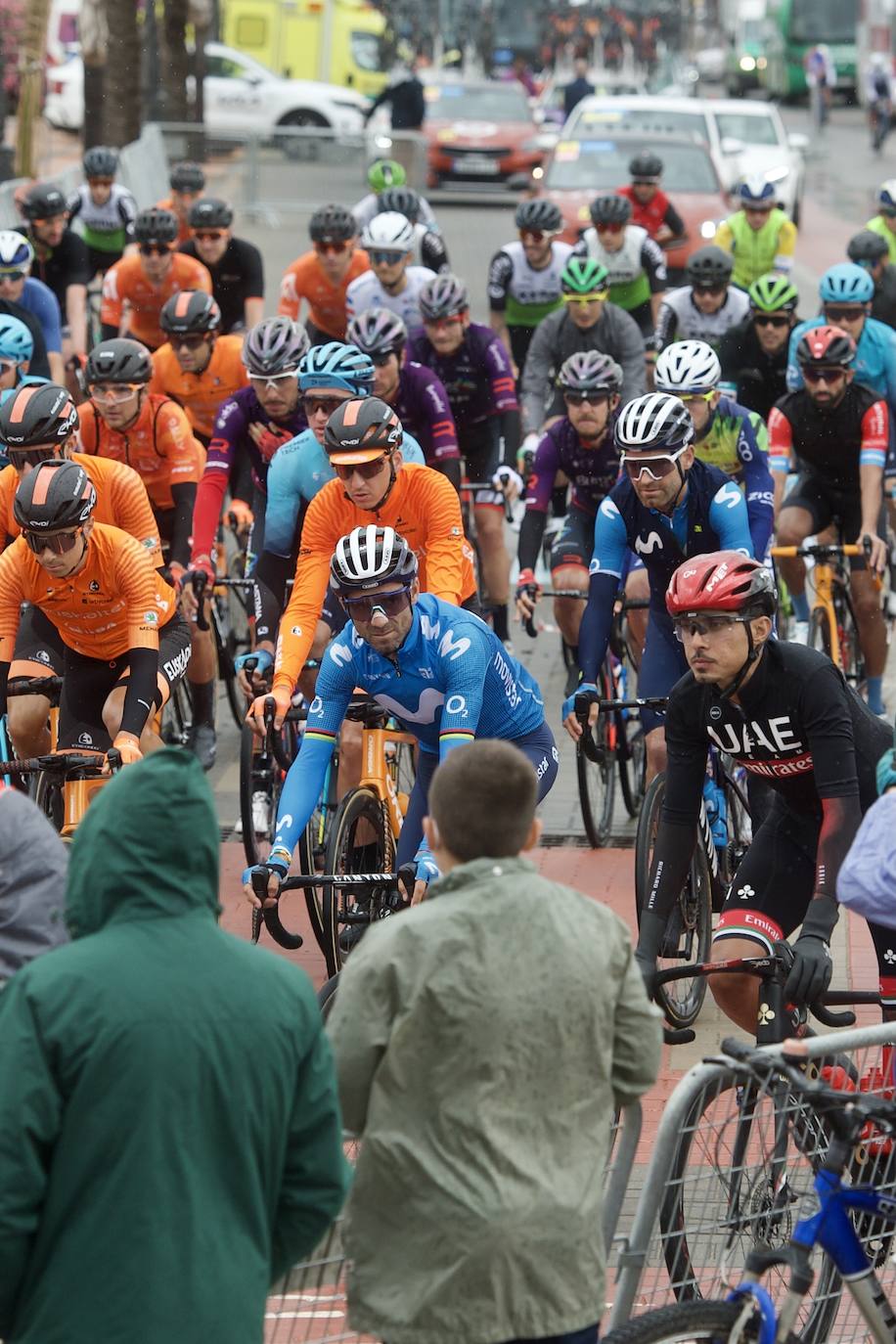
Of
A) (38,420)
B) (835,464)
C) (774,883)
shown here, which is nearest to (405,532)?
(38,420)

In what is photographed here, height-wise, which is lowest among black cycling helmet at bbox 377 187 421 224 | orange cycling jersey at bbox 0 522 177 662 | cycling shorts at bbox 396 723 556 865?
cycling shorts at bbox 396 723 556 865

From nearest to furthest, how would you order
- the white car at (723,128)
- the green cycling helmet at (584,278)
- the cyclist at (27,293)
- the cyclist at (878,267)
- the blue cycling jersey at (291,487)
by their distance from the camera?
the blue cycling jersey at (291,487), the green cycling helmet at (584,278), the cyclist at (27,293), the cyclist at (878,267), the white car at (723,128)

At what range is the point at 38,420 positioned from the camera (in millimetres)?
8633

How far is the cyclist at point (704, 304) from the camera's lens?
1416 centimetres

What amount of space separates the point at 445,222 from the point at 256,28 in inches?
593

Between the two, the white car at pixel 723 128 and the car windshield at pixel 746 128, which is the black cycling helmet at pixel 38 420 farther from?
the car windshield at pixel 746 128

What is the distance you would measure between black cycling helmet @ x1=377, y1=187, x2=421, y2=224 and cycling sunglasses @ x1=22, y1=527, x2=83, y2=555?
9684 mm

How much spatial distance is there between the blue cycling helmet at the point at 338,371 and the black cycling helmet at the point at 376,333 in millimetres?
1163

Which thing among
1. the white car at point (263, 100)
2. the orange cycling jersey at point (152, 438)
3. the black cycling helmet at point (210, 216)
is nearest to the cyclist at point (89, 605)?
the orange cycling jersey at point (152, 438)

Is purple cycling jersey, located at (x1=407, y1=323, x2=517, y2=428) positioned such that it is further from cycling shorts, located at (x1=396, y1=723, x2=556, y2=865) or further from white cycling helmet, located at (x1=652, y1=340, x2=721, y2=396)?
cycling shorts, located at (x1=396, y1=723, x2=556, y2=865)

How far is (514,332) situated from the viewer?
16.2 m

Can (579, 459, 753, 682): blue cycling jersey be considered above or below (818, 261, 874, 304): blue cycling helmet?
below

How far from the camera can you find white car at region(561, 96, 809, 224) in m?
25.6

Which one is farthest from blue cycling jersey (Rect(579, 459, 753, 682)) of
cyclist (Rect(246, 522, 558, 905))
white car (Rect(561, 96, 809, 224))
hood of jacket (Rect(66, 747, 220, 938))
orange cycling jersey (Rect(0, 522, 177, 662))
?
white car (Rect(561, 96, 809, 224))
